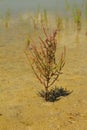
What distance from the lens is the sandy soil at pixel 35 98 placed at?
4.82 m

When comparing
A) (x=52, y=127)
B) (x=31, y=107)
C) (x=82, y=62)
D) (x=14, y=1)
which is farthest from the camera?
(x=14, y=1)

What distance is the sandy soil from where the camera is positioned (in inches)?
190

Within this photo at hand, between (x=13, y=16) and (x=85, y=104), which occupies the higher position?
(x=85, y=104)

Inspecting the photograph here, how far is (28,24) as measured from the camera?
1359 centimetres

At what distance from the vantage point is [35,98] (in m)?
5.73

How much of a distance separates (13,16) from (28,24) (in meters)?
2.11

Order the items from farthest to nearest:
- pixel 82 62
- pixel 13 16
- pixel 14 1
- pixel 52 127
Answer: pixel 14 1
pixel 13 16
pixel 82 62
pixel 52 127

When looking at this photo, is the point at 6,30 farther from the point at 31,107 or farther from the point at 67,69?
the point at 31,107

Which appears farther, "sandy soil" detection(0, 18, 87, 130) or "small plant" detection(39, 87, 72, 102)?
"small plant" detection(39, 87, 72, 102)

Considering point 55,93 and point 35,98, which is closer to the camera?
point 35,98

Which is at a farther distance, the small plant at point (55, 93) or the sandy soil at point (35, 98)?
the small plant at point (55, 93)

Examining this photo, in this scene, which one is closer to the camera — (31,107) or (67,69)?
(31,107)

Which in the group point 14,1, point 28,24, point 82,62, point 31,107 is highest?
point 31,107

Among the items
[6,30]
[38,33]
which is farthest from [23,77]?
[6,30]
